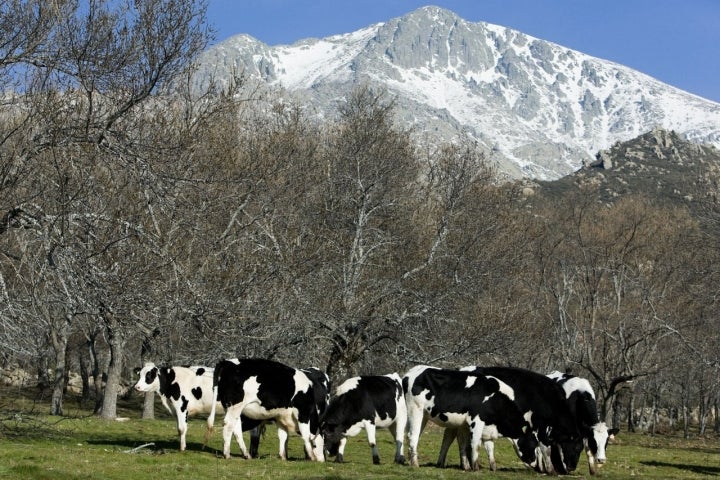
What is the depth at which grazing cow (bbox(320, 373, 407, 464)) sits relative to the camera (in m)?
20.1

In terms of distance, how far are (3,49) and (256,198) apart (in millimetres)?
20523


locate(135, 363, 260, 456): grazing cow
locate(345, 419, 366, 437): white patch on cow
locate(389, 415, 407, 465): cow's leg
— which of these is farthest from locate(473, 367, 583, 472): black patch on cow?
locate(135, 363, 260, 456): grazing cow

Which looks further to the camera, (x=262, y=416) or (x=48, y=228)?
(x=262, y=416)

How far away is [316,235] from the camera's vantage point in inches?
1436

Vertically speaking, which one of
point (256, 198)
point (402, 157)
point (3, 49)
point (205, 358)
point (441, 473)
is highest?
point (402, 157)

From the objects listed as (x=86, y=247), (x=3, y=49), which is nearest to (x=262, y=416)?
(x=86, y=247)

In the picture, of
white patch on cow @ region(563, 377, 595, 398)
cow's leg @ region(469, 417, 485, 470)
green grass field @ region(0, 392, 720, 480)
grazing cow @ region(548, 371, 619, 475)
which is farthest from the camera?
white patch on cow @ region(563, 377, 595, 398)

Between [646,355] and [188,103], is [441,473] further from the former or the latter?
[646,355]

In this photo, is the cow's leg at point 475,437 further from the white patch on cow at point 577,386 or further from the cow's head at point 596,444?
the white patch on cow at point 577,386

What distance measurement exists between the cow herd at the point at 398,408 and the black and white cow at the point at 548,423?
2 cm

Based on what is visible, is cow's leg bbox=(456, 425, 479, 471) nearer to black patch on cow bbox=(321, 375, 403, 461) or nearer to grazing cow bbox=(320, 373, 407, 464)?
grazing cow bbox=(320, 373, 407, 464)

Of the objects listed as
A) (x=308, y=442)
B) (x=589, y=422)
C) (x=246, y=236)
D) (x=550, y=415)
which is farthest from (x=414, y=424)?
(x=246, y=236)

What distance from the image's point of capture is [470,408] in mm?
19375

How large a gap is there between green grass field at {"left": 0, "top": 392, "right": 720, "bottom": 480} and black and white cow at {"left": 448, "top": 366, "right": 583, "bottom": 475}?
0.51 metres
